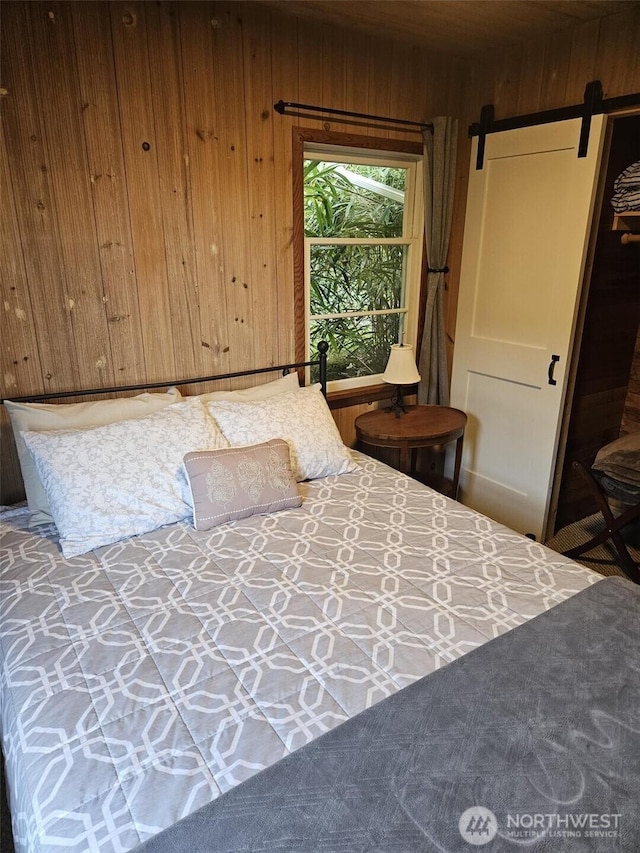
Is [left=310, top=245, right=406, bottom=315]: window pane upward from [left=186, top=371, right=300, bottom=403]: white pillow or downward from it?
upward

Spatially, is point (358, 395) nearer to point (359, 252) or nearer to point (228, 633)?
point (359, 252)

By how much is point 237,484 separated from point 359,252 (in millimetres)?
1553

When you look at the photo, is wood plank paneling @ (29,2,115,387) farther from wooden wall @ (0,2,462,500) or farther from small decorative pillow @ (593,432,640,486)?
small decorative pillow @ (593,432,640,486)

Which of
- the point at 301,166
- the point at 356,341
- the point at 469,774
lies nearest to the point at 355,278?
the point at 356,341

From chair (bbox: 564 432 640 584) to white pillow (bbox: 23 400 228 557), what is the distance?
1896 millimetres

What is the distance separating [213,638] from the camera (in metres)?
1.41

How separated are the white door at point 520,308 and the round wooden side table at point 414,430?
0.27 m

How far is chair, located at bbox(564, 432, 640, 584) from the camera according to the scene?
261 centimetres

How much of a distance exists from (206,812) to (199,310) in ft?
6.18

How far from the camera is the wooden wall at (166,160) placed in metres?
1.96

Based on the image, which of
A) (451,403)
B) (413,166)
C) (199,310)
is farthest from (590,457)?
(199,310)

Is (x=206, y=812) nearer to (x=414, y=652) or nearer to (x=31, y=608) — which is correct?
(x=414, y=652)

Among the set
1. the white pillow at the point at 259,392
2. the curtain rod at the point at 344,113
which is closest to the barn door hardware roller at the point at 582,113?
the curtain rod at the point at 344,113

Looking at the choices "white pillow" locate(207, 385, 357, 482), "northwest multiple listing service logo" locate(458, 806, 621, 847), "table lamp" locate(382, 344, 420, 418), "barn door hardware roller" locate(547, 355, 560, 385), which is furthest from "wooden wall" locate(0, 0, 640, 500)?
"northwest multiple listing service logo" locate(458, 806, 621, 847)
